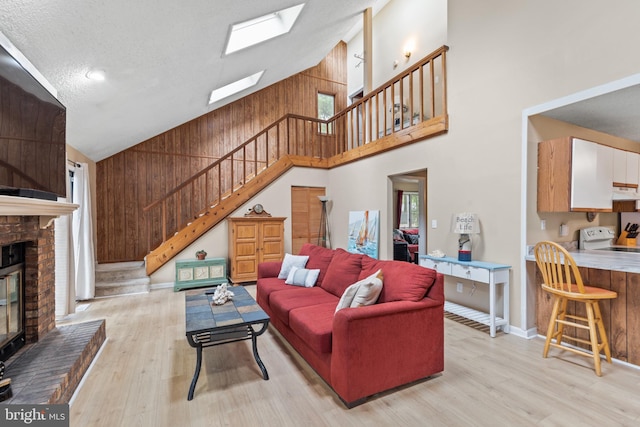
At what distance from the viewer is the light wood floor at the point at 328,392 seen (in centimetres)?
189

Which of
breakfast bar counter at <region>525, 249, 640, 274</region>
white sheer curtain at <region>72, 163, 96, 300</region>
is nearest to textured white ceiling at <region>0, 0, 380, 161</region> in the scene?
white sheer curtain at <region>72, 163, 96, 300</region>

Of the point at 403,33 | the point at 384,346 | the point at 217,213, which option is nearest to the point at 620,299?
the point at 384,346

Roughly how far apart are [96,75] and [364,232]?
445 cm

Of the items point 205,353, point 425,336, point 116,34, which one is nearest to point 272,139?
point 116,34

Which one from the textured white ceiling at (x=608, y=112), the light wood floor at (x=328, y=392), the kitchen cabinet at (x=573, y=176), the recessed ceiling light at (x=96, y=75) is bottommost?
the light wood floor at (x=328, y=392)

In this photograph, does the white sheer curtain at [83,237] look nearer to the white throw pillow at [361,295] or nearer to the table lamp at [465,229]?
the white throw pillow at [361,295]

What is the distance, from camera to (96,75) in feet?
9.27

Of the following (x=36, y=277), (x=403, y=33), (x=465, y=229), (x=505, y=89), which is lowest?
(x=36, y=277)

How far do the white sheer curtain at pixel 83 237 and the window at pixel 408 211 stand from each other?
7.39 metres

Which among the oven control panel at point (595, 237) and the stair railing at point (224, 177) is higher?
the stair railing at point (224, 177)

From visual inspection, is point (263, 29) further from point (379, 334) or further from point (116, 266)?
point (116, 266)

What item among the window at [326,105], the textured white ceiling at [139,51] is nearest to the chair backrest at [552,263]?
the textured white ceiling at [139,51]

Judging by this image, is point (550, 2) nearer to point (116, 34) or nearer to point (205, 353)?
point (116, 34)

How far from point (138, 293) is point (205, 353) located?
2909mm
